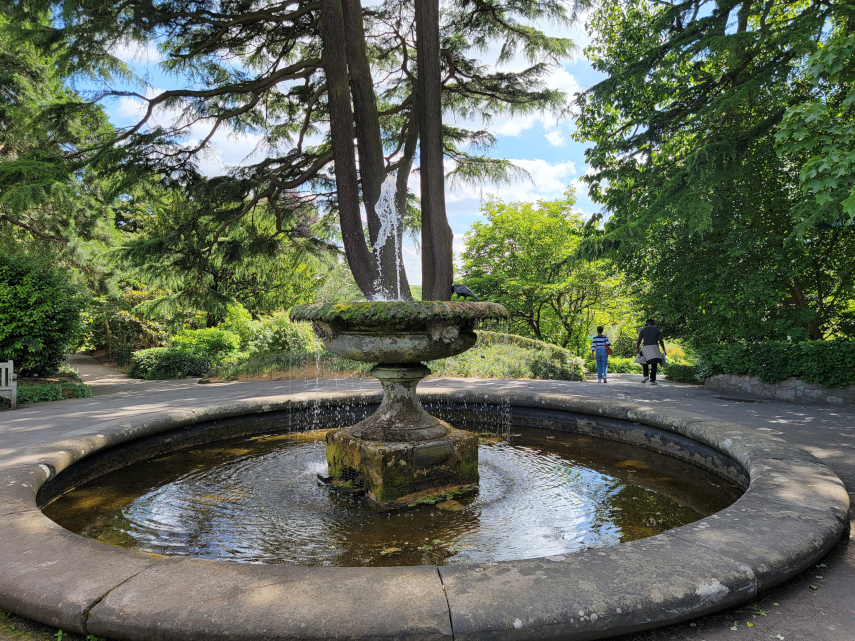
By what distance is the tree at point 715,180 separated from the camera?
804 centimetres

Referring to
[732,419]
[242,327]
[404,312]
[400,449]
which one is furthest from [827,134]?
[242,327]

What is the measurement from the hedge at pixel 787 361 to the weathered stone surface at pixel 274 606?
8.77 meters

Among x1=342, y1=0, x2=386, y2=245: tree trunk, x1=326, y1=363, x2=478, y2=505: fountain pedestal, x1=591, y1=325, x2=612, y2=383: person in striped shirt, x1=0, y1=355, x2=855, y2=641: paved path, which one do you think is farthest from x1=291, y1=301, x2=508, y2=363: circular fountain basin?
x1=591, y1=325, x2=612, y2=383: person in striped shirt

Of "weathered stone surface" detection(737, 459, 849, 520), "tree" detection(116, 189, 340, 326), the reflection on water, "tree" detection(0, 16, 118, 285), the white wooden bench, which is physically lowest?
the reflection on water

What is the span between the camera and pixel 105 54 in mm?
8250

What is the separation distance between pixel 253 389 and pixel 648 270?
9442mm

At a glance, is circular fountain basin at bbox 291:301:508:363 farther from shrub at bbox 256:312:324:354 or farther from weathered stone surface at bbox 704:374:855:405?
shrub at bbox 256:312:324:354

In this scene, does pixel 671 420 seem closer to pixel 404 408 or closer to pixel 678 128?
pixel 404 408

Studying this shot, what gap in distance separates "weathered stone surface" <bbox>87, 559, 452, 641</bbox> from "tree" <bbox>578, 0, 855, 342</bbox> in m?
7.36

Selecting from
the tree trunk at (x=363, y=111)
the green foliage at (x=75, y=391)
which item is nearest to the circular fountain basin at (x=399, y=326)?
the tree trunk at (x=363, y=111)

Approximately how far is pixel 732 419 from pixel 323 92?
9.24 m

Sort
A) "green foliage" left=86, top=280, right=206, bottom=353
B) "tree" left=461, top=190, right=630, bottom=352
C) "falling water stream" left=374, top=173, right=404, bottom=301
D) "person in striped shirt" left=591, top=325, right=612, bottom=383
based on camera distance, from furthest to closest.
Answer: "tree" left=461, top=190, right=630, bottom=352 < "green foliage" left=86, top=280, right=206, bottom=353 < "person in striped shirt" left=591, top=325, right=612, bottom=383 < "falling water stream" left=374, top=173, right=404, bottom=301

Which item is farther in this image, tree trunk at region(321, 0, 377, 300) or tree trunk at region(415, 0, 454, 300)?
tree trunk at region(415, 0, 454, 300)

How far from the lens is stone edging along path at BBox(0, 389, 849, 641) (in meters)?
1.86
